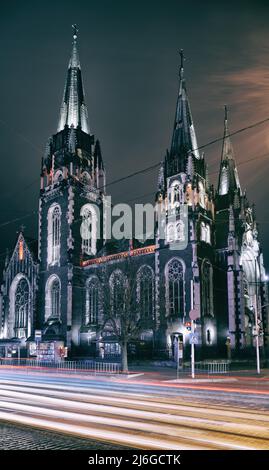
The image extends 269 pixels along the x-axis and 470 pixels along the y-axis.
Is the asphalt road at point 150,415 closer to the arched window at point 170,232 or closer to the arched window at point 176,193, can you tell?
the arched window at point 170,232

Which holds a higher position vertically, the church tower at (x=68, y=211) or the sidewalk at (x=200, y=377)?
the church tower at (x=68, y=211)

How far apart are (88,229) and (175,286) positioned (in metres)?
19.6

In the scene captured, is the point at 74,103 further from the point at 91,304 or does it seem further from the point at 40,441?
the point at 40,441

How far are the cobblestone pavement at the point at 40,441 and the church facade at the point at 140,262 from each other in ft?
89.6

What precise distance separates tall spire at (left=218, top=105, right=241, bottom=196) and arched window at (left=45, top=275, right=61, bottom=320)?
96.8 feet

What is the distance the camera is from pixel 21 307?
6575cm

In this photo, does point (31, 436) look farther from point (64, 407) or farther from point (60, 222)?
point (60, 222)

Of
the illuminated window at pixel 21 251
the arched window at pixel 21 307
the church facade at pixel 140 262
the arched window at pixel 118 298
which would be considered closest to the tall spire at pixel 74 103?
the church facade at pixel 140 262

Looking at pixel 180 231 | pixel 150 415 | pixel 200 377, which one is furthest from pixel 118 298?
pixel 150 415

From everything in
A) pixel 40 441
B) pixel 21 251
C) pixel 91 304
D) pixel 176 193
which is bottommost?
pixel 40 441

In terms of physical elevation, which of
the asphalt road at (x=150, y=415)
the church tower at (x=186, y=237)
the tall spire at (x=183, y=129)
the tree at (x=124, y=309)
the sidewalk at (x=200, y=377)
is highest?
the tall spire at (x=183, y=129)

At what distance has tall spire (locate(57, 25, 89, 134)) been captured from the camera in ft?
223

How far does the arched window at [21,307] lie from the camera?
64438 millimetres

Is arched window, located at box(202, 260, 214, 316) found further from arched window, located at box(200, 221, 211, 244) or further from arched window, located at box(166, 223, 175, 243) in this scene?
arched window, located at box(166, 223, 175, 243)
